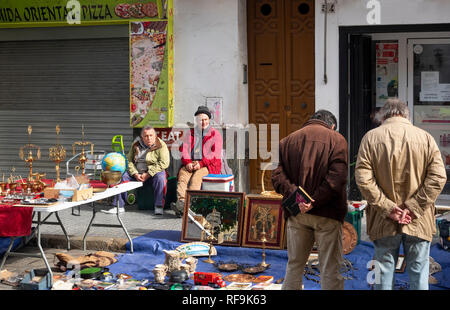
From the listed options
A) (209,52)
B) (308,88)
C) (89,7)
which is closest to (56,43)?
(89,7)

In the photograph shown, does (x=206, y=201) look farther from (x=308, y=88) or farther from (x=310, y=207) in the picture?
(x=308, y=88)

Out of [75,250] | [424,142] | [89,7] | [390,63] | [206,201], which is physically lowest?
[75,250]

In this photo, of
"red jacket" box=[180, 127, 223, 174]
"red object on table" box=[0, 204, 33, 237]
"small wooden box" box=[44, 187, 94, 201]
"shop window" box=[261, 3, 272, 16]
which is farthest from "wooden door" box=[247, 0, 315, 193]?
"red object on table" box=[0, 204, 33, 237]

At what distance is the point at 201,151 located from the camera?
10.8 m

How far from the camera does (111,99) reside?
40.1ft

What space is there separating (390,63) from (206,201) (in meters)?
4.89

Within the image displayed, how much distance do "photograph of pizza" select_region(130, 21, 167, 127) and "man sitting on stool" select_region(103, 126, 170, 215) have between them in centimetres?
83

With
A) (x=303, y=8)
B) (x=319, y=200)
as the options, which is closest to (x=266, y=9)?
(x=303, y=8)

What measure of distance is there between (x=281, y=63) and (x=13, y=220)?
583cm

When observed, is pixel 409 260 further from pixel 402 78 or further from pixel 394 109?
pixel 402 78

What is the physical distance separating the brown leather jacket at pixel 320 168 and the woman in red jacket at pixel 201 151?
4816mm

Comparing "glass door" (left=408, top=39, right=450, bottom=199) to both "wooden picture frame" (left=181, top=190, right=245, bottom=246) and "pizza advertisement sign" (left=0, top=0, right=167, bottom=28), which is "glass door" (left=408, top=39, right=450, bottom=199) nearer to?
"pizza advertisement sign" (left=0, top=0, right=167, bottom=28)

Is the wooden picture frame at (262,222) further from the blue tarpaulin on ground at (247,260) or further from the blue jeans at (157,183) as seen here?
the blue jeans at (157,183)

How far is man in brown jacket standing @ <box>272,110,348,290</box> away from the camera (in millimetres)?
5730
